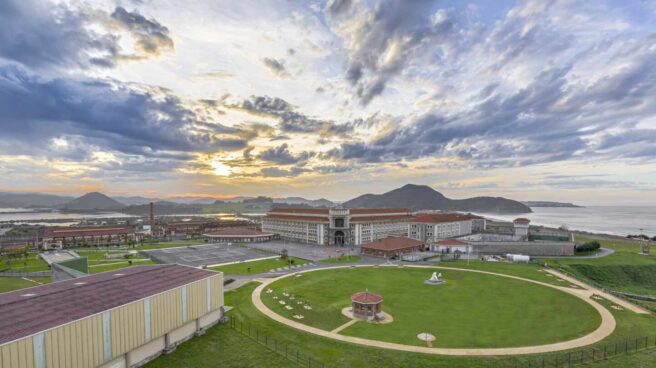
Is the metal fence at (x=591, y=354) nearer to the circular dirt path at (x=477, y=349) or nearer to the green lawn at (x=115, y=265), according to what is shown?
the circular dirt path at (x=477, y=349)

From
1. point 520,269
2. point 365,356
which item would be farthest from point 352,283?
point 520,269

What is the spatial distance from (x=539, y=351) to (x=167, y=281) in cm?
3591

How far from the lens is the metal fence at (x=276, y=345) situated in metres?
27.1

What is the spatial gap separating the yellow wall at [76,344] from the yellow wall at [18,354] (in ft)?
2.94

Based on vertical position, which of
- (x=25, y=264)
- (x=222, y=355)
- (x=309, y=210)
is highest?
(x=309, y=210)

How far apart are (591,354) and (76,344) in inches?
1611

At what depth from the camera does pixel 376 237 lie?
111 meters

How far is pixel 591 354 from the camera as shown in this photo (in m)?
28.5

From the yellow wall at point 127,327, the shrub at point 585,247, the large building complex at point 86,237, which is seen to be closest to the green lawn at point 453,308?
the yellow wall at point 127,327

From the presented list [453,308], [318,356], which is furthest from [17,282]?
[453,308]

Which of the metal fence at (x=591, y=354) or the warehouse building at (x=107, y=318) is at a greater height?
the warehouse building at (x=107, y=318)

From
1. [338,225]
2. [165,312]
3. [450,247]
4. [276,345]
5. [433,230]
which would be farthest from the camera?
[433,230]

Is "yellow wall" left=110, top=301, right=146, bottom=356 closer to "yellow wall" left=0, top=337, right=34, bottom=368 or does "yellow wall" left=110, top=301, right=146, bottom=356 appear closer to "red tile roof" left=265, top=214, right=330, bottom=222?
"yellow wall" left=0, top=337, right=34, bottom=368

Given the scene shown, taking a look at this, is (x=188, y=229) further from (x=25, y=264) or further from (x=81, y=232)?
(x=25, y=264)
